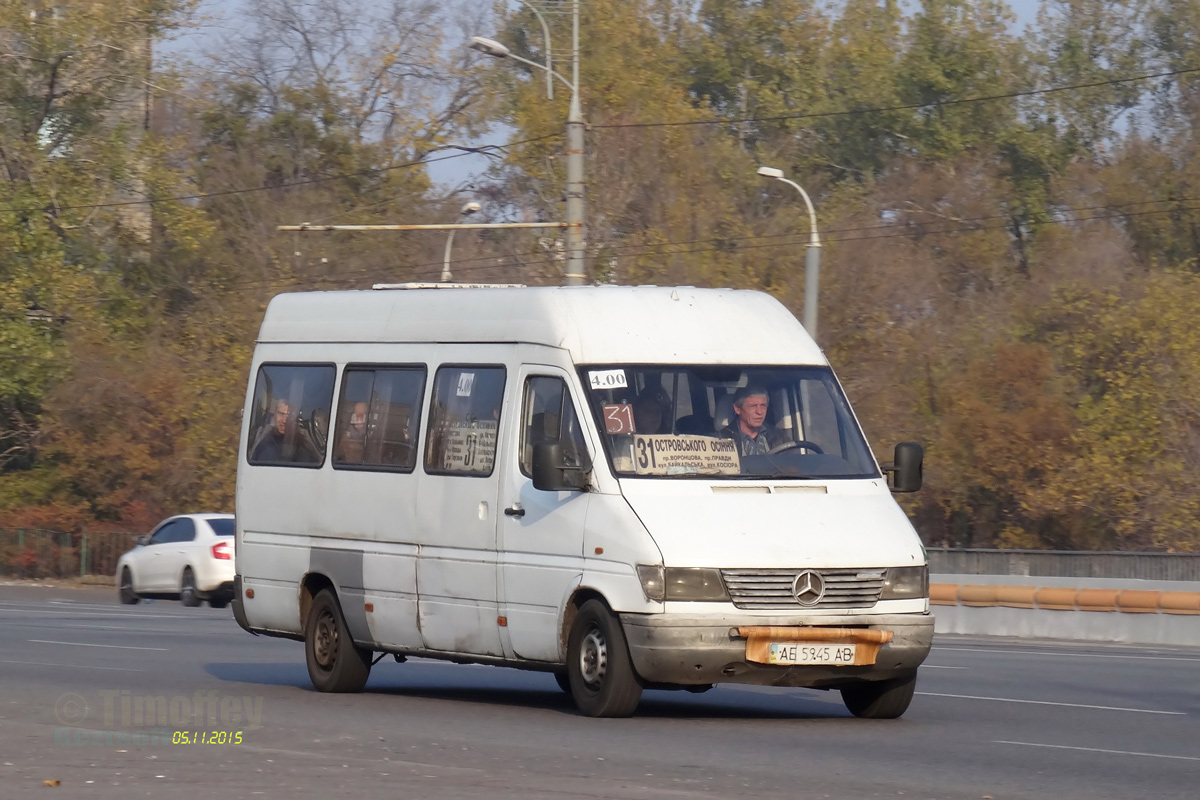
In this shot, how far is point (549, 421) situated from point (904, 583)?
2329 millimetres

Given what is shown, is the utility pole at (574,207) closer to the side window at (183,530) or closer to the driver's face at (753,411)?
the side window at (183,530)

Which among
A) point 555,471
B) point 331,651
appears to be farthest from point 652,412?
point 331,651

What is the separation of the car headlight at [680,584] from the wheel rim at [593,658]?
49 cm

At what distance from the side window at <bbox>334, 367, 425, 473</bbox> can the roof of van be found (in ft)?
1.07

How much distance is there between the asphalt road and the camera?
28.9 feet

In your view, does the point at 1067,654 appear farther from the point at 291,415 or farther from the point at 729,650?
the point at 729,650

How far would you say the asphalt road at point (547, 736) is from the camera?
880 centimetres

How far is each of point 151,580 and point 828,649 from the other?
22114 millimetres

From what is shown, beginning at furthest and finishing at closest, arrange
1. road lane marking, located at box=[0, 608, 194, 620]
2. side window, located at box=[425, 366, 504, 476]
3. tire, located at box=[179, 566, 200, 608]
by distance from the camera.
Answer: tire, located at box=[179, 566, 200, 608] → road lane marking, located at box=[0, 608, 194, 620] → side window, located at box=[425, 366, 504, 476]

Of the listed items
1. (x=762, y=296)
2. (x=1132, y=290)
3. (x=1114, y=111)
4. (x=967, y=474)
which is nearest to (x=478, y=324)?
(x=762, y=296)

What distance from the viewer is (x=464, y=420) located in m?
12.9

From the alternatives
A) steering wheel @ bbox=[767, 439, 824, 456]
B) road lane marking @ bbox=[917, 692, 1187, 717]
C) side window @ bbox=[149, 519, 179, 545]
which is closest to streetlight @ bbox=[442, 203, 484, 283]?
side window @ bbox=[149, 519, 179, 545]

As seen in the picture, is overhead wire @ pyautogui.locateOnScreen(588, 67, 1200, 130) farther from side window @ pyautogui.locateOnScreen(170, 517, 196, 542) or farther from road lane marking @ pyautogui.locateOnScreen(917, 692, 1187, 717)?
road lane marking @ pyautogui.locateOnScreen(917, 692, 1187, 717)

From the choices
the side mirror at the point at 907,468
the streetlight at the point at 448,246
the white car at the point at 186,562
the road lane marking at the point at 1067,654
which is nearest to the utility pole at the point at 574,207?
the streetlight at the point at 448,246
